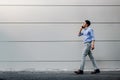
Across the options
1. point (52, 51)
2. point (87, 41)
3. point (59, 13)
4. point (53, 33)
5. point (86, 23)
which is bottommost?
point (52, 51)

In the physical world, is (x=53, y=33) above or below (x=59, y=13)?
below

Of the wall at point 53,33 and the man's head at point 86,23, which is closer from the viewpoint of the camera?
the man's head at point 86,23

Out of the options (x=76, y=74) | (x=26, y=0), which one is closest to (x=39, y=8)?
(x=26, y=0)

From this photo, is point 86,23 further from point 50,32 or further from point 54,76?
point 54,76

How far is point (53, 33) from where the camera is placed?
53.2 ft

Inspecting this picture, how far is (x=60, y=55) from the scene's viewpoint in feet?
53.4

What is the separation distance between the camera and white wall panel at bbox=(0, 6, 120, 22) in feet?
52.7

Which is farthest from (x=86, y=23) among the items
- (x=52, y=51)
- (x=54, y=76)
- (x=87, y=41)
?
(x=54, y=76)

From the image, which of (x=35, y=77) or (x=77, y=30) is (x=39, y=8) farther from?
(x=35, y=77)

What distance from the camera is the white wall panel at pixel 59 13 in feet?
52.7

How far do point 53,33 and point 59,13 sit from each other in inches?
27.4

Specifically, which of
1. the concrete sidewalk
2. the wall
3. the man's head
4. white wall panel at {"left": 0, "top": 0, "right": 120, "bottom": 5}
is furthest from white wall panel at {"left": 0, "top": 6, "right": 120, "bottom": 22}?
the concrete sidewalk

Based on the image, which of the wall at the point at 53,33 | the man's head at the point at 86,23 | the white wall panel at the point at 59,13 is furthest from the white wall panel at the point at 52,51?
the man's head at the point at 86,23

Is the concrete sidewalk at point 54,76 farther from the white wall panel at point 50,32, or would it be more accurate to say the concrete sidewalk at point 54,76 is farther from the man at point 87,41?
the white wall panel at point 50,32
